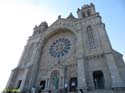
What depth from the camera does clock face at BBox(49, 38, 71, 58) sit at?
64.6 ft

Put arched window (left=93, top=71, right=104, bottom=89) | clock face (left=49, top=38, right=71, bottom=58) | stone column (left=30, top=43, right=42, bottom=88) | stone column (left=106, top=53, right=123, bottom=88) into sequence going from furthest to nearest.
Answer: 1. clock face (left=49, top=38, right=71, bottom=58)
2. stone column (left=30, top=43, right=42, bottom=88)
3. arched window (left=93, top=71, right=104, bottom=89)
4. stone column (left=106, top=53, right=123, bottom=88)

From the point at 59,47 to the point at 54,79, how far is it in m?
6.18

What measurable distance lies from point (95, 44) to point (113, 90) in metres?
7.13

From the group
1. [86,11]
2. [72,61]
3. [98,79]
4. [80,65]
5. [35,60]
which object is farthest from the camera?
[86,11]

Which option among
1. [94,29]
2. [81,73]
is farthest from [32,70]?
[94,29]

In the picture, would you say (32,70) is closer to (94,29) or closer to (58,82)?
(58,82)

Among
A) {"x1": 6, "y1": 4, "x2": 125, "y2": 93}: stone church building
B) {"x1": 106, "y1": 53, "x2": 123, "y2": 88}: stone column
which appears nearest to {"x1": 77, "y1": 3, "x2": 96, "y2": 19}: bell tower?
{"x1": 6, "y1": 4, "x2": 125, "y2": 93}: stone church building

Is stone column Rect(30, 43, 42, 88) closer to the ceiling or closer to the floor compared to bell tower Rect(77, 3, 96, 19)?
closer to the floor

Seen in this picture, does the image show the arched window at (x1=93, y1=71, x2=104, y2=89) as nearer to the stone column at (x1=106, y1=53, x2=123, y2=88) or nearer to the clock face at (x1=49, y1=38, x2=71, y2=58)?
the stone column at (x1=106, y1=53, x2=123, y2=88)

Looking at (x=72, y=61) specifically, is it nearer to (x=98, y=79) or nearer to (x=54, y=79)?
(x=54, y=79)

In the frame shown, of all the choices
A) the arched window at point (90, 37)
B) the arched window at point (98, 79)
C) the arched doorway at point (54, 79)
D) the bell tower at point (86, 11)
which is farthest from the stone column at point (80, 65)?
the bell tower at point (86, 11)

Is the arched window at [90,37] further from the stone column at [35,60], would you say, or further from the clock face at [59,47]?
the stone column at [35,60]

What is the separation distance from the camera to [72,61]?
1741 cm

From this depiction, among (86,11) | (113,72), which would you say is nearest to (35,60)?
Answer: (113,72)
